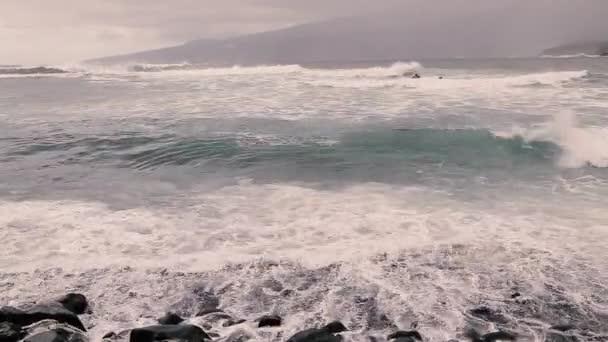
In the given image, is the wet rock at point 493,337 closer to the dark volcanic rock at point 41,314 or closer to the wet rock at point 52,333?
the wet rock at point 52,333

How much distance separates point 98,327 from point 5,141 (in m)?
15.2

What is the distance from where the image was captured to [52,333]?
17.3ft

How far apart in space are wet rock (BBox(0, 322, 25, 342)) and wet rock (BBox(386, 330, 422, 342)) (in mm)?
4041

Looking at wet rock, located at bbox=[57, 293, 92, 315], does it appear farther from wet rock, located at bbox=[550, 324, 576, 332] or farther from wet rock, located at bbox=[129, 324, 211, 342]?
wet rock, located at bbox=[550, 324, 576, 332]

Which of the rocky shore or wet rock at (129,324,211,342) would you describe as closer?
wet rock at (129,324,211,342)

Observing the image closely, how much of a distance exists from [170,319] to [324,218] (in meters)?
4.38

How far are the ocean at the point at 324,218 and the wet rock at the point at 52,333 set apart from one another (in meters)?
0.37

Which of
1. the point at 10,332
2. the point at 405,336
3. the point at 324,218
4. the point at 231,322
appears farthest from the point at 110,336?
the point at 324,218

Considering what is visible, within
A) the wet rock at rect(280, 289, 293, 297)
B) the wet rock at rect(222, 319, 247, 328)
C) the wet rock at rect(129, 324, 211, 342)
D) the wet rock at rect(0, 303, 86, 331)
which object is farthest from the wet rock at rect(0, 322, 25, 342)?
the wet rock at rect(280, 289, 293, 297)

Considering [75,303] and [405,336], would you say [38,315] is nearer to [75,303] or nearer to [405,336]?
[75,303]

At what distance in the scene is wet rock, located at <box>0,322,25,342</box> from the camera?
538cm

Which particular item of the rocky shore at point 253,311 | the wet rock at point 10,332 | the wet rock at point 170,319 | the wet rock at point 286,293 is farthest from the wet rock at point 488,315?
the wet rock at point 10,332

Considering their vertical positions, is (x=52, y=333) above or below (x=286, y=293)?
above

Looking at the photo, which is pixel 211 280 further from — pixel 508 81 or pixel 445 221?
pixel 508 81
